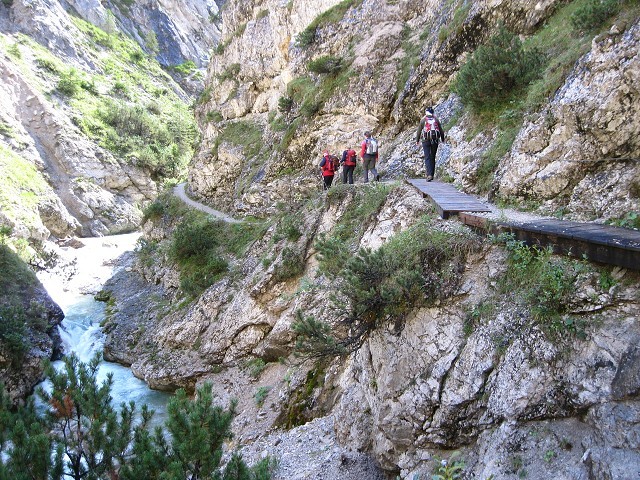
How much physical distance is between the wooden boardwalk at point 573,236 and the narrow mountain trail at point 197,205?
17882 mm

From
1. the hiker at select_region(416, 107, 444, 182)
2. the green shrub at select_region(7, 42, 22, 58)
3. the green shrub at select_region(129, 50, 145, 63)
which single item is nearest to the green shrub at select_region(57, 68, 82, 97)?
the green shrub at select_region(7, 42, 22, 58)

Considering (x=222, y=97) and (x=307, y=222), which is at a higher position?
(x=222, y=97)

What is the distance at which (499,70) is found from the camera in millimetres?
10883

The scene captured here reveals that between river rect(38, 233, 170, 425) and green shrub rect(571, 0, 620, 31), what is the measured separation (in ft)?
50.8

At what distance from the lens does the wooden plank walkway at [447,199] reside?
323 inches

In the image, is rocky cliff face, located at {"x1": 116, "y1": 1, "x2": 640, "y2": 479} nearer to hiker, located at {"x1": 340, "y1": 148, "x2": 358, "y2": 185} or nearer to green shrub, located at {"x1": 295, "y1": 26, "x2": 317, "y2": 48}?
green shrub, located at {"x1": 295, "y1": 26, "x2": 317, "y2": 48}

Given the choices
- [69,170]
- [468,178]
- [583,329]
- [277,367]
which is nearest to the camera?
[583,329]

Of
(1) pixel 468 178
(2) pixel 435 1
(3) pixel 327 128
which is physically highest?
(2) pixel 435 1

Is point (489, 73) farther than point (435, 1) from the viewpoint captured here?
No

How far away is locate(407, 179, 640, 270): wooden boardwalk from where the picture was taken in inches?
181

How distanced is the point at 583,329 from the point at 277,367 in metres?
10.3

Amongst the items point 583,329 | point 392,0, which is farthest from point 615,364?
point 392,0

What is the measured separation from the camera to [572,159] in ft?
25.2

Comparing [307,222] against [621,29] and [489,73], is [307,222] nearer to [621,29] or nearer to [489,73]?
[489,73]
